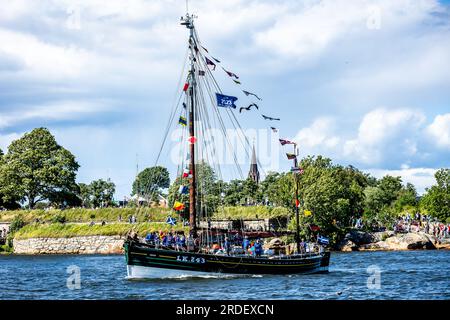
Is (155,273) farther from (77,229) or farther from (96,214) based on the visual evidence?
(96,214)

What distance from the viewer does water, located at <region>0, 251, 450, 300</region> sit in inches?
1699

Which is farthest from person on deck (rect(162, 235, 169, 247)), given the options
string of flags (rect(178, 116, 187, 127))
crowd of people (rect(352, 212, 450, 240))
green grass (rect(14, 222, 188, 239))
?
crowd of people (rect(352, 212, 450, 240))

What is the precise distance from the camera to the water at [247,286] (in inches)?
1699

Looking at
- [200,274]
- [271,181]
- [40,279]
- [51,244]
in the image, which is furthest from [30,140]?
[200,274]

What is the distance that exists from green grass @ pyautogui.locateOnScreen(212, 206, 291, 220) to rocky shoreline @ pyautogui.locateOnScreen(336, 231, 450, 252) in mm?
12081

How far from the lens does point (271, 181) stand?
527 feet

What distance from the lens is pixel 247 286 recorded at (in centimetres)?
4816

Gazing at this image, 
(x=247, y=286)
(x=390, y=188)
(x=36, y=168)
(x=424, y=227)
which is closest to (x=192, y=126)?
(x=247, y=286)

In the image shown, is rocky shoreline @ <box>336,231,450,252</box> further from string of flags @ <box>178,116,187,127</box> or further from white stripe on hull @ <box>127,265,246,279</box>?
white stripe on hull @ <box>127,265,246,279</box>

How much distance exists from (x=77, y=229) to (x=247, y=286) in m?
72.2

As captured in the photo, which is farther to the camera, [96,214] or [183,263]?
[96,214]

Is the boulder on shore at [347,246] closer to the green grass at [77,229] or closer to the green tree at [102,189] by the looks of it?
the green grass at [77,229]
